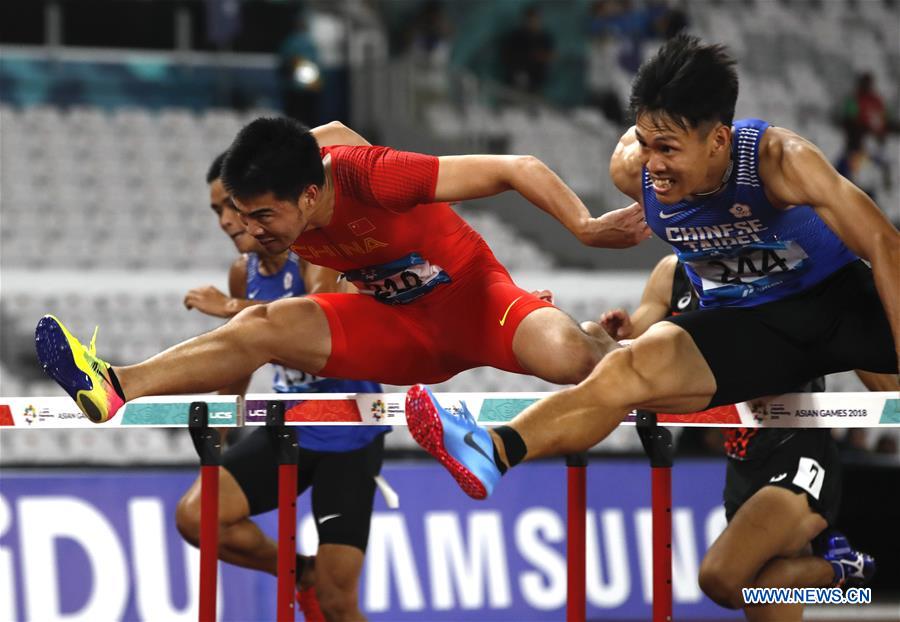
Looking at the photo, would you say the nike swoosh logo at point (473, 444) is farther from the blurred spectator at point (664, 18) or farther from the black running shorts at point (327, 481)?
the blurred spectator at point (664, 18)

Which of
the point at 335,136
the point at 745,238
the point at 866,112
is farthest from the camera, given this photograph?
the point at 866,112

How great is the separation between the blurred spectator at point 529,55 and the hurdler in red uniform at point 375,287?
10.1 m

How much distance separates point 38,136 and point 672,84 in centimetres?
1046

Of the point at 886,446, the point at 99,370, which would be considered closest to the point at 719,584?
the point at 99,370

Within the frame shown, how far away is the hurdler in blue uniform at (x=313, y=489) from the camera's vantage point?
5.80 m

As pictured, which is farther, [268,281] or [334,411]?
[268,281]

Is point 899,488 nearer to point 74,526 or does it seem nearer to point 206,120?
point 74,526

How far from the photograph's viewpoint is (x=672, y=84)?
399cm

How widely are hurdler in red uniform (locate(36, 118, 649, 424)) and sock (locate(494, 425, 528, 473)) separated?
733mm

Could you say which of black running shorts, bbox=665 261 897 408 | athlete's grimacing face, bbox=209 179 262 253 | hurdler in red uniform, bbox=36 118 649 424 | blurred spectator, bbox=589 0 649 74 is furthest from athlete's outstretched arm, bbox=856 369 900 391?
blurred spectator, bbox=589 0 649 74

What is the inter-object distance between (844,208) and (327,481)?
9.40ft

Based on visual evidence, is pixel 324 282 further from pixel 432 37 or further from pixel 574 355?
pixel 432 37

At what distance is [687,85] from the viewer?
4.00 meters

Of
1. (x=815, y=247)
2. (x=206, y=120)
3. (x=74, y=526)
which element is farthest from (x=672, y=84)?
(x=206, y=120)
